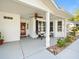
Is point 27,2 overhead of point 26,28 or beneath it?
overhead

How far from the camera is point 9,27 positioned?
14578 mm

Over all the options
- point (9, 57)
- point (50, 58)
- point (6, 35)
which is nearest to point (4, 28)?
point (6, 35)

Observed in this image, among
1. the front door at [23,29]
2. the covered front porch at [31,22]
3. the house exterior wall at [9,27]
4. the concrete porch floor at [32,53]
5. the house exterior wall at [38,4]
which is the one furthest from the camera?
the front door at [23,29]

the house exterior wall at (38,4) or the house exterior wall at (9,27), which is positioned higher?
the house exterior wall at (38,4)

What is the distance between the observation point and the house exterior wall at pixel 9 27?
45.0 ft

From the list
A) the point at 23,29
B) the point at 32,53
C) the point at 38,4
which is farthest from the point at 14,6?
the point at 23,29

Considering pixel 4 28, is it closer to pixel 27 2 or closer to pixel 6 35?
pixel 6 35

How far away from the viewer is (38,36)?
20.0 m

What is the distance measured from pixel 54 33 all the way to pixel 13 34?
887 cm

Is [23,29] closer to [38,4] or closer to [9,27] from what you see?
[9,27]

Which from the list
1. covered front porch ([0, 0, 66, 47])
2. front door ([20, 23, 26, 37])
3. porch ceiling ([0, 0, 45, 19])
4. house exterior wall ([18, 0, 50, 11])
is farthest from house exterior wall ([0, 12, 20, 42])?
front door ([20, 23, 26, 37])

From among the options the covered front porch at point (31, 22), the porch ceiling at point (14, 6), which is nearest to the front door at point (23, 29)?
the covered front porch at point (31, 22)

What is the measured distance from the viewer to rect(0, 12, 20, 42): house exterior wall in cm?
1371

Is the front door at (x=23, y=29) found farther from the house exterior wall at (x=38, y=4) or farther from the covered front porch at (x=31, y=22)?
the house exterior wall at (x=38, y=4)
